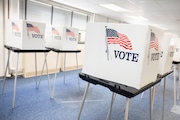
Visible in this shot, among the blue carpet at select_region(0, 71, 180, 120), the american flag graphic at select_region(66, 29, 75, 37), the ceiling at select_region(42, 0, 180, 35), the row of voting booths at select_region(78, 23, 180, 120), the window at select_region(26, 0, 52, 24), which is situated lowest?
the blue carpet at select_region(0, 71, 180, 120)

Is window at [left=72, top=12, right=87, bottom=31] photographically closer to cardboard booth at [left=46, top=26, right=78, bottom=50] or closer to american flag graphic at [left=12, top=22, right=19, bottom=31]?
cardboard booth at [left=46, top=26, right=78, bottom=50]

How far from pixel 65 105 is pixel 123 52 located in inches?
70.3

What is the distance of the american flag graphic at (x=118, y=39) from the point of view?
3.66ft

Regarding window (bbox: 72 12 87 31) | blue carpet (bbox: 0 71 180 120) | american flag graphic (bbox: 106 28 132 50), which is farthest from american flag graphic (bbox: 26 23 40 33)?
window (bbox: 72 12 87 31)

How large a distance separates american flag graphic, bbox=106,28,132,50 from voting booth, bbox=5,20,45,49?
5.21 feet

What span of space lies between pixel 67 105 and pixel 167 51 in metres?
1.75

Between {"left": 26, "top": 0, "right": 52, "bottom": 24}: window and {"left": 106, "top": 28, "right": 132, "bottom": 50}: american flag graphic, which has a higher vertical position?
{"left": 26, "top": 0, "right": 52, "bottom": 24}: window

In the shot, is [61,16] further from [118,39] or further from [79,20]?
[118,39]

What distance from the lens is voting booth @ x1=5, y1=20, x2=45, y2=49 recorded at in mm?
2332

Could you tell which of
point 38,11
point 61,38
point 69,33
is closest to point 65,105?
point 61,38

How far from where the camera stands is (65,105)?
8.48ft

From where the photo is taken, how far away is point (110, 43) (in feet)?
4.00

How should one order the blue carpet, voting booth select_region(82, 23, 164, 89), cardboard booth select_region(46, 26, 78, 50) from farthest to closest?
cardboard booth select_region(46, 26, 78, 50) → the blue carpet → voting booth select_region(82, 23, 164, 89)

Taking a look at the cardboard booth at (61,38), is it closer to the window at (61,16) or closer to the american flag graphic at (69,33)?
the american flag graphic at (69,33)
